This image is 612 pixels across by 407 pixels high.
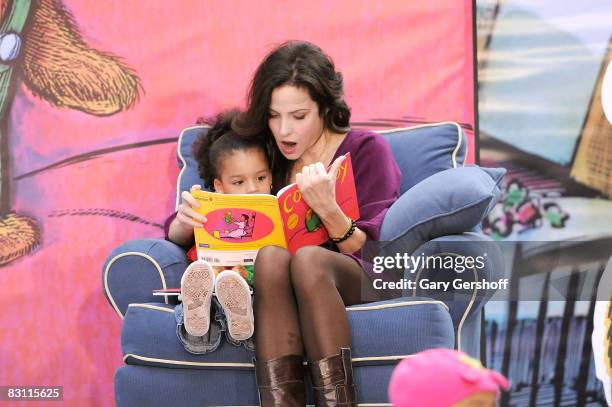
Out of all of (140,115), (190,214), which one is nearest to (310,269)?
(190,214)

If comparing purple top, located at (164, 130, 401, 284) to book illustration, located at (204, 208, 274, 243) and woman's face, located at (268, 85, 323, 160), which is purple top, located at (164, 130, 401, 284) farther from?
book illustration, located at (204, 208, 274, 243)

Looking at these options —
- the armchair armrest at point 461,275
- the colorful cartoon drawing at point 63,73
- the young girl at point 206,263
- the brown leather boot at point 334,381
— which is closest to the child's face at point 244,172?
the young girl at point 206,263

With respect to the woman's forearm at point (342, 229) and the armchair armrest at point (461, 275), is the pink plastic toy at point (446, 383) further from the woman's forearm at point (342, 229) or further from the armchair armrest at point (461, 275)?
the woman's forearm at point (342, 229)

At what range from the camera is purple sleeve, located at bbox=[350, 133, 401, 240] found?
2.36 meters

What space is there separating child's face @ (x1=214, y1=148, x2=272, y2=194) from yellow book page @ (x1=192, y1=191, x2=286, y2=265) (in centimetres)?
20

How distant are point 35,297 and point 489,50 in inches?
74.6

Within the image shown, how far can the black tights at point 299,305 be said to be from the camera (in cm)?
195

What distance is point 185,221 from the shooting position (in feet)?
7.52

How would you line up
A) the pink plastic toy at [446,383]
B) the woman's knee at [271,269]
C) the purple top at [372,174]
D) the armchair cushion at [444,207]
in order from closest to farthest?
the pink plastic toy at [446,383], the woman's knee at [271,269], the armchair cushion at [444,207], the purple top at [372,174]

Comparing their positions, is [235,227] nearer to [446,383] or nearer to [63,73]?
[446,383]

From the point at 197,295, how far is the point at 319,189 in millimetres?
419

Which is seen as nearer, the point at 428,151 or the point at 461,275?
the point at 461,275

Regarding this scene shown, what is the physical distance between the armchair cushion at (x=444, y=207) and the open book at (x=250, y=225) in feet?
0.70

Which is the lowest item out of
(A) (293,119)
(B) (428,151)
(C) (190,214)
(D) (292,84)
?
(C) (190,214)
